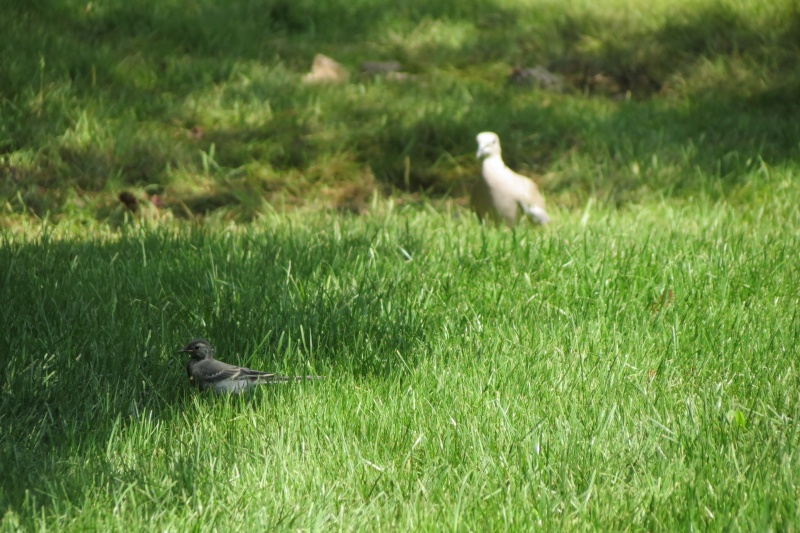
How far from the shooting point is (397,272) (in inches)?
169

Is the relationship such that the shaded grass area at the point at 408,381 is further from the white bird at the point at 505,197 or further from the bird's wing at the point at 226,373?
the white bird at the point at 505,197

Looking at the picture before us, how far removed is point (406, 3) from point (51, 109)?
4.52 m

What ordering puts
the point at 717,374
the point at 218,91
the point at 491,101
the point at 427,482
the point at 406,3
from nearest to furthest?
1. the point at 427,482
2. the point at 717,374
3. the point at 218,91
4. the point at 491,101
5. the point at 406,3

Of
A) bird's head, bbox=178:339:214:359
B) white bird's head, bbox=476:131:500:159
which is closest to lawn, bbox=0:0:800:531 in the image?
bird's head, bbox=178:339:214:359

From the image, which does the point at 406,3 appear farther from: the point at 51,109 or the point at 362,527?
the point at 362,527

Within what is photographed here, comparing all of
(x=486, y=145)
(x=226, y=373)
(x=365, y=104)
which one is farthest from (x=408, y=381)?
(x=365, y=104)

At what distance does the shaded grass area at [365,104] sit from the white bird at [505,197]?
0.99 metres

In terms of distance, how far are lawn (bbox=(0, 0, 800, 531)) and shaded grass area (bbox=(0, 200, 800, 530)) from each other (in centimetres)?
1

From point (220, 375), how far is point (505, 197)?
2944 millimetres

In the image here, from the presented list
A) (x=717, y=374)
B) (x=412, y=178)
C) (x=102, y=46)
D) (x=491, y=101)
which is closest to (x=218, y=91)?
(x=102, y=46)

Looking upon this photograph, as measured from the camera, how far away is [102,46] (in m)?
7.66

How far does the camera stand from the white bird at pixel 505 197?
565 centimetres

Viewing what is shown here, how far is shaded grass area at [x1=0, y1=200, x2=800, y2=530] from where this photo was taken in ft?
7.97

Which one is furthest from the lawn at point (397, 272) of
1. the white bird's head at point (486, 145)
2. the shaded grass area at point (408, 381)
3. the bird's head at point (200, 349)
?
the white bird's head at point (486, 145)
